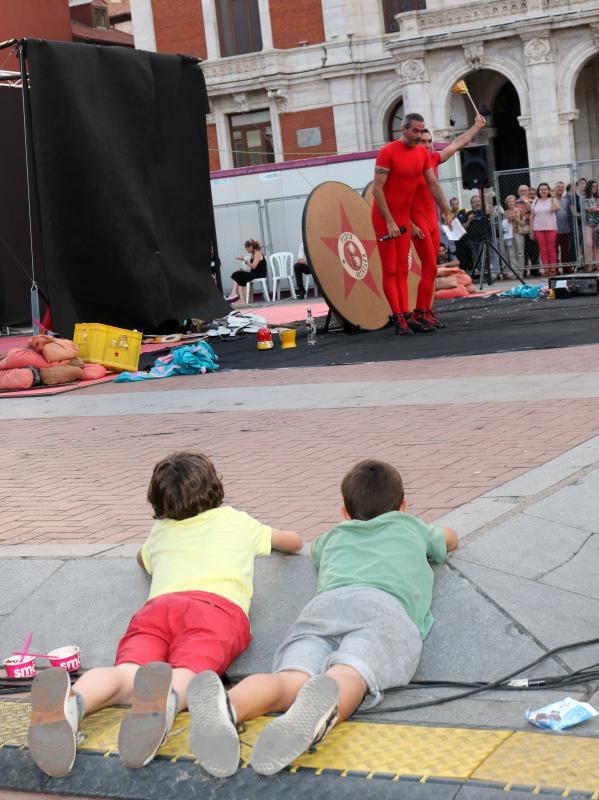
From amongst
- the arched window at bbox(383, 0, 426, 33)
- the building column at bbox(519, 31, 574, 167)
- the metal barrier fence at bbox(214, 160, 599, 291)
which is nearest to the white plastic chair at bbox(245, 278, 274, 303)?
the metal barrier fence at bbox(214, 160, 599, 291)

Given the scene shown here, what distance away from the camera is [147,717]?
348 cm

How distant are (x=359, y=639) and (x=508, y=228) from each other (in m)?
19.6

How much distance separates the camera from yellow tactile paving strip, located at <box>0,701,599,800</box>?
3.20 m

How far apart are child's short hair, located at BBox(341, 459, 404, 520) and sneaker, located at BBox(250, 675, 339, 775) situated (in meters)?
1.05

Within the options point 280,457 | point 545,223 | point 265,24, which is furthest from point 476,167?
point 265,24

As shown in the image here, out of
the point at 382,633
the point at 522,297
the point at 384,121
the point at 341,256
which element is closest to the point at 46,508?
the point at 382,633

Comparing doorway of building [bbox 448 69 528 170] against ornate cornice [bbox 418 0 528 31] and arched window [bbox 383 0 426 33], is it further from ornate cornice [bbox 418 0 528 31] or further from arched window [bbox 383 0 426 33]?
ornate cornice [bbox 418 0 528 31]

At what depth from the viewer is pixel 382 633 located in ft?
12.6

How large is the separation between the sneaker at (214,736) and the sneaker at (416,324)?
1007cm

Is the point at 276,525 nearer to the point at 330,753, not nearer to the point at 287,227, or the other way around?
the point at 330,753

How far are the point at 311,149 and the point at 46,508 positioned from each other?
3516 centimetres

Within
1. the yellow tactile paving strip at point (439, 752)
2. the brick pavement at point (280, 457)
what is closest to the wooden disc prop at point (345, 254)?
the brick pavement at point (280, 457)

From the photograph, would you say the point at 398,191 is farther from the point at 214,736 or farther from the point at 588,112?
the point at 588,112

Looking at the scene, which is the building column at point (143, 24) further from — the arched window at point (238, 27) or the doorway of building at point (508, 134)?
the doorway of building at point (508, 134)
